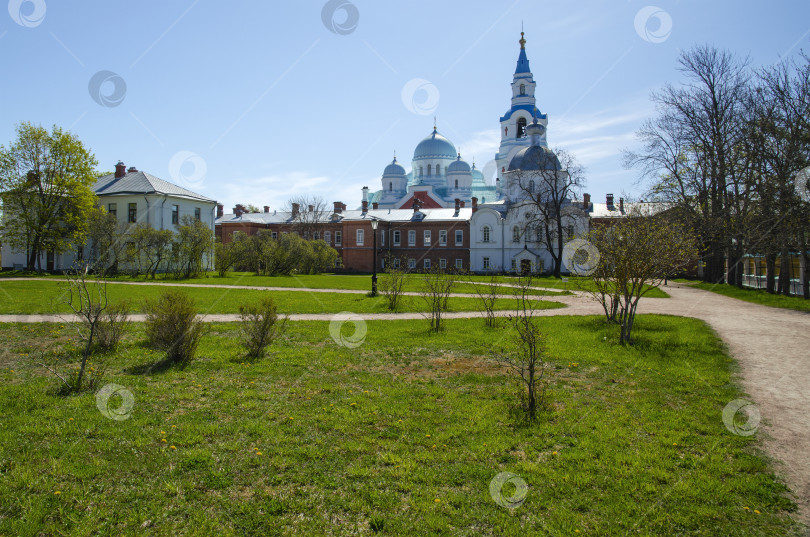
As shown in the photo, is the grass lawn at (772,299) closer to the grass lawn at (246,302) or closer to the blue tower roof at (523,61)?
the grass lawn at (246,302)

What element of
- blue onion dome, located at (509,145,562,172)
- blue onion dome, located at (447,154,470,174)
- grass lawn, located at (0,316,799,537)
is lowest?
grass lawn, located at (0,316,799,537)

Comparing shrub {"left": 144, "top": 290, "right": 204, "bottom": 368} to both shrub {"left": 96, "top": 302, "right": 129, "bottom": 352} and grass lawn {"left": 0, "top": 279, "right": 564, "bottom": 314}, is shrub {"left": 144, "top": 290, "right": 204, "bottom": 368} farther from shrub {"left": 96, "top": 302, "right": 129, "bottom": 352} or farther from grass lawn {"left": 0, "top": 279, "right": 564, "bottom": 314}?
grass lawn {"left": 0, "top": 279, "right": 564, "bottom": 314}

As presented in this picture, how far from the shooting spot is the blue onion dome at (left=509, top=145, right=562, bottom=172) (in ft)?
143

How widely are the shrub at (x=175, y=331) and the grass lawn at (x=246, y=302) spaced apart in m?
6.40

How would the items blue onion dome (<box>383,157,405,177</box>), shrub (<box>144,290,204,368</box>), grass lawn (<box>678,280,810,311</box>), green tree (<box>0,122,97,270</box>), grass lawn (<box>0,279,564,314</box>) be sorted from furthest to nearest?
blue onion dome (<box>383,157,405,177</box>) < green tree (<box>0,122,97,270</box>) < grass lawn (<box>678,280,810,311</box>) < grass lawn (<box>0,279,564,314</box>) < shrub (<box>144,290,204,368</box>)

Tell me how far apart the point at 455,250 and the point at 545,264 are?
8.71 m

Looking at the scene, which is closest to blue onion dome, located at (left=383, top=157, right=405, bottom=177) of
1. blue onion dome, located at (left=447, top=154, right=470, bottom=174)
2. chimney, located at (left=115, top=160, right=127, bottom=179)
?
blue onion dome, located at (left=447, top=154, right=470, bottom=174)

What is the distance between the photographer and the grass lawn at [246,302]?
1527 cm

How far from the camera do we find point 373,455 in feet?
16.2

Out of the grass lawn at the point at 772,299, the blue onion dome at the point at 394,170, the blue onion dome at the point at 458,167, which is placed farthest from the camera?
the blue onion dome at the point at 394,170

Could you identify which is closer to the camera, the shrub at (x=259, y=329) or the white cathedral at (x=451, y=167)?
the shrub at (x=259, y=329)

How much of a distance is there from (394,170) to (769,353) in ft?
194

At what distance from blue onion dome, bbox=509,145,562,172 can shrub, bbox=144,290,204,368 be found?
3853 cm

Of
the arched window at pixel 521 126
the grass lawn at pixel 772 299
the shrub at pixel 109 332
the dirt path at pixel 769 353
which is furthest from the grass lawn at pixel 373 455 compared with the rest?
the arched window at pixel 521 126
